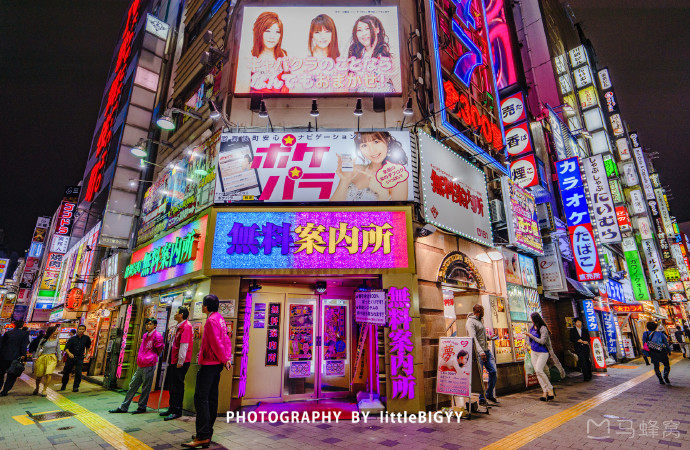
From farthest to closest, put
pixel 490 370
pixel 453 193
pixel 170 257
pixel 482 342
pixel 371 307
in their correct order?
pixel 453 193 → pixel 170 257 → pixel 490 370 → pixel 371 307 → pixel 482 342

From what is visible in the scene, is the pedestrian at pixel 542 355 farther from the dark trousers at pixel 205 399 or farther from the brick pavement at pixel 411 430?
the dark trousers at pixel 205 399

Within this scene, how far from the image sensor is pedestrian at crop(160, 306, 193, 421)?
6180 millimetres

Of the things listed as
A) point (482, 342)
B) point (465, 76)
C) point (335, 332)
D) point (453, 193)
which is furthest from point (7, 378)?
point (465, 76)

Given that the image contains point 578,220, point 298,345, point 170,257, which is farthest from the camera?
point 578,220

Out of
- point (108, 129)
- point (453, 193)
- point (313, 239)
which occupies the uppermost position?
point (108, 129)

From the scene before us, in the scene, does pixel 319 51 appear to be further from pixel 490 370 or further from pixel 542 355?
pixel 542 355

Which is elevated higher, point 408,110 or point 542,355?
point 408,110

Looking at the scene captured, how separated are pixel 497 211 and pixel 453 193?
8.55 feet

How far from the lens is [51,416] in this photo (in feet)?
20.9

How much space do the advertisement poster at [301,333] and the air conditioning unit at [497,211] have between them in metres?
6.62

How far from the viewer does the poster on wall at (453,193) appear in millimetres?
8172

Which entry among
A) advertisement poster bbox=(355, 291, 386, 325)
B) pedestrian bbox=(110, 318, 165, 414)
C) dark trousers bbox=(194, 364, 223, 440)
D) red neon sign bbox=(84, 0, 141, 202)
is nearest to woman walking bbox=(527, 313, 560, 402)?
advertisement poster bbox=(355, 291, 386, 325)

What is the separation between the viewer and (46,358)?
29.6 feet

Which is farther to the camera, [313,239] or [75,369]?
[75,369]
